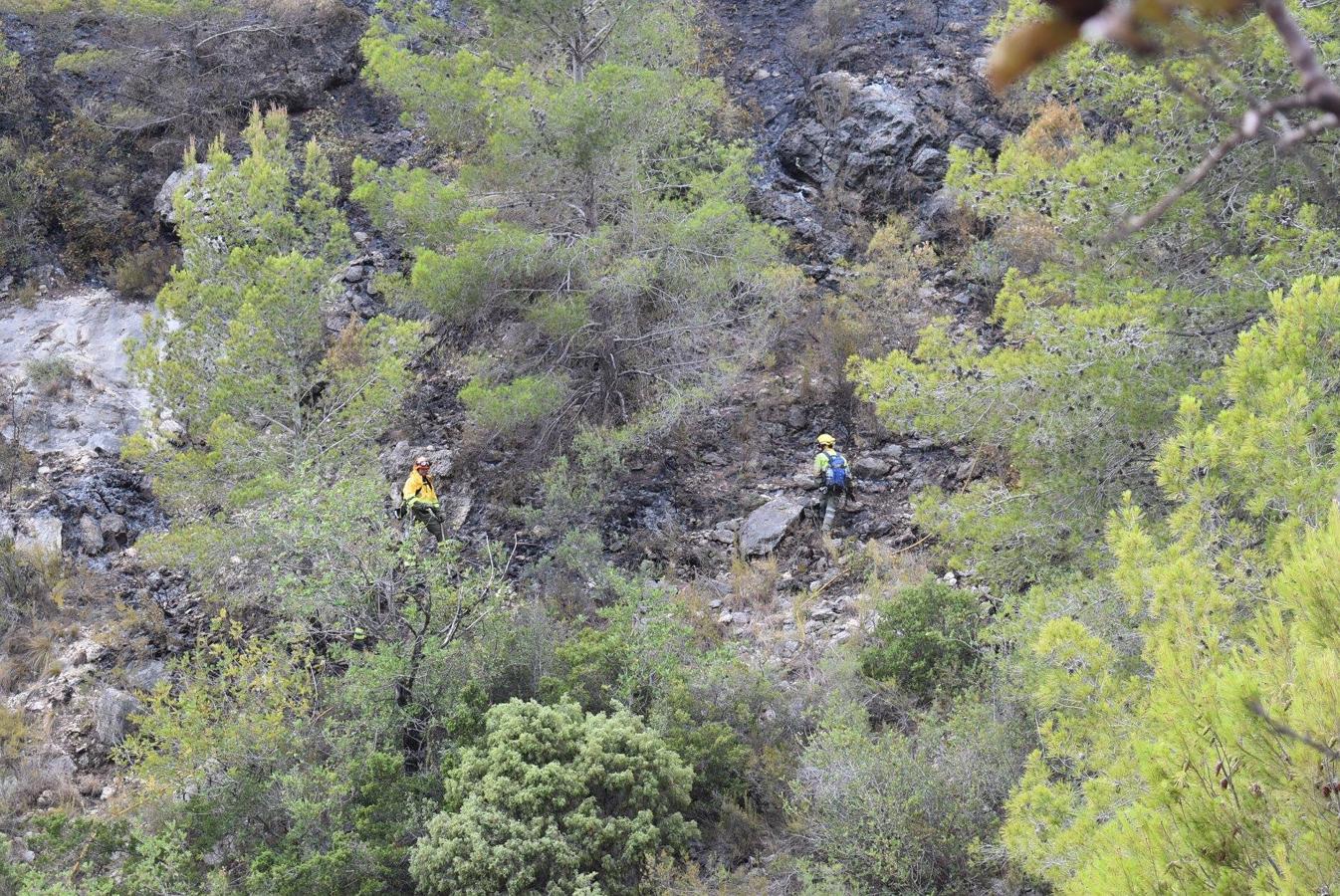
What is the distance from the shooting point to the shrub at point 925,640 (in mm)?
8414

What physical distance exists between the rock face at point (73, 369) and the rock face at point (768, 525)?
788 centimetres

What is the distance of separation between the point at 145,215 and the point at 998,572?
15.3 meters

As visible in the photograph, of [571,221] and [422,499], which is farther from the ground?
[571,221]

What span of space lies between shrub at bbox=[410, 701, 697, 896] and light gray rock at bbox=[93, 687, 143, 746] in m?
4.37

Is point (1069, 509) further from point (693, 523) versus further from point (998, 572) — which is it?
point (693, 523)

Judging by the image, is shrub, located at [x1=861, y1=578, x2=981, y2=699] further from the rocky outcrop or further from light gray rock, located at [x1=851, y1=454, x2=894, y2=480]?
the rocky outcrop

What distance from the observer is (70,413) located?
46.3 ft

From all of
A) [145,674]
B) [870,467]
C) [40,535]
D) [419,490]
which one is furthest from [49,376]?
[870,467]

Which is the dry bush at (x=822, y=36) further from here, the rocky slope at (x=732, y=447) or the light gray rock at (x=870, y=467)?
the light gray rock at (x=870, y=467)

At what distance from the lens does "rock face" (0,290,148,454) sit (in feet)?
45.5

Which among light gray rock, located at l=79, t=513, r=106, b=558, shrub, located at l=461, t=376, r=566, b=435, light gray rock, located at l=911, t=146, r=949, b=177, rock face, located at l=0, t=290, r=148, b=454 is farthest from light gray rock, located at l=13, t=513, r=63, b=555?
light gray rock, located at l=911, t=146, r=949, b=177

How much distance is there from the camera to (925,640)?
867 centimetres

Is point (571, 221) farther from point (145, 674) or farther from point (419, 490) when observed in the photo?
point (145, 674)

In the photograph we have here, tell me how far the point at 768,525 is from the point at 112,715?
22.1 feet
